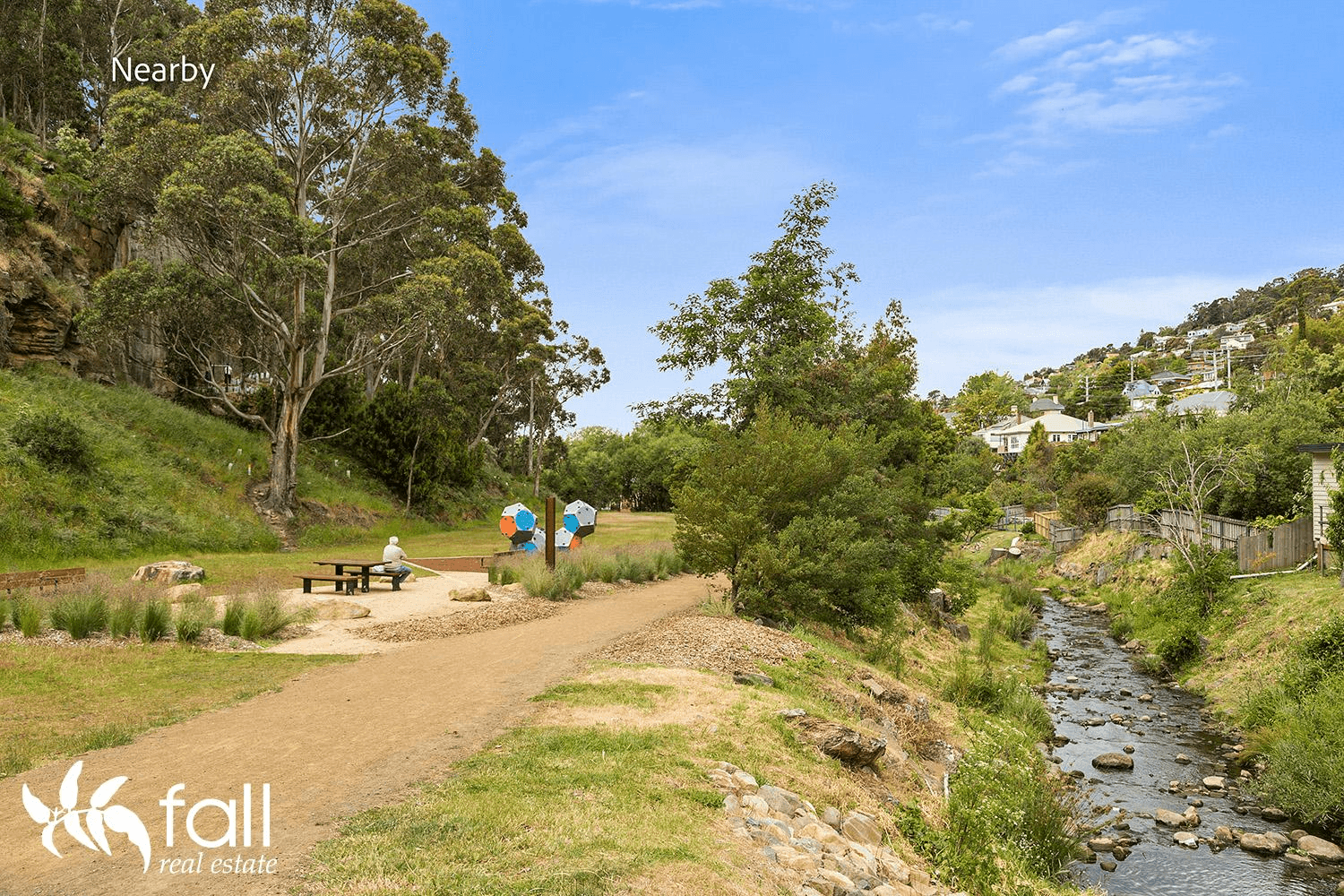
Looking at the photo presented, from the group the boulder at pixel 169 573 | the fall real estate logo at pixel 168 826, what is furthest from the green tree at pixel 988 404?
the fall real estate logo at pixel 168 826

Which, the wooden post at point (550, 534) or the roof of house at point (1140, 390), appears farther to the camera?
the roof of house at point (1140, 390)

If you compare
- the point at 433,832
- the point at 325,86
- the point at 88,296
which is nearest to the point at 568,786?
the point at 433,832

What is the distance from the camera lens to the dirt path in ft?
19.0

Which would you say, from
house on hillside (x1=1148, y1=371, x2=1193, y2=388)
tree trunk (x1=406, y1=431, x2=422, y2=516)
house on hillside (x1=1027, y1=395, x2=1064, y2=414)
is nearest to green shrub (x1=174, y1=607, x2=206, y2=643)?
tree trunk (x1=406, y1=431, x2=422, y2=516)

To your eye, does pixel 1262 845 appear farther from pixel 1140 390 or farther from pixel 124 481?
pixel 1140 390

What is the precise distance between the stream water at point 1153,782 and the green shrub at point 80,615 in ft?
53.5

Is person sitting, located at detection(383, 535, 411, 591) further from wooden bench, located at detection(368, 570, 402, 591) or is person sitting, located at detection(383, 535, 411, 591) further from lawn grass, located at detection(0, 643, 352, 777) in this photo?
lawn grass, located at detection(0, 643, 352, 777)

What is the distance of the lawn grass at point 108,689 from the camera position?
8.71 metres

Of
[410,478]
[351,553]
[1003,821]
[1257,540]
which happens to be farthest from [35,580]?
[1257,540]

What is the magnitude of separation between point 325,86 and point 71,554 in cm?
2074

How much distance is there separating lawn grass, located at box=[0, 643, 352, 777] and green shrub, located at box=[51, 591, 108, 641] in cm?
80

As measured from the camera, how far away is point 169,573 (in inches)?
773

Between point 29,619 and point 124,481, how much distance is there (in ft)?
52.6

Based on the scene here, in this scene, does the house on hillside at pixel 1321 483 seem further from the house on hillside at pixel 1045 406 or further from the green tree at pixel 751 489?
the house on hillside at pixel 1045 406
